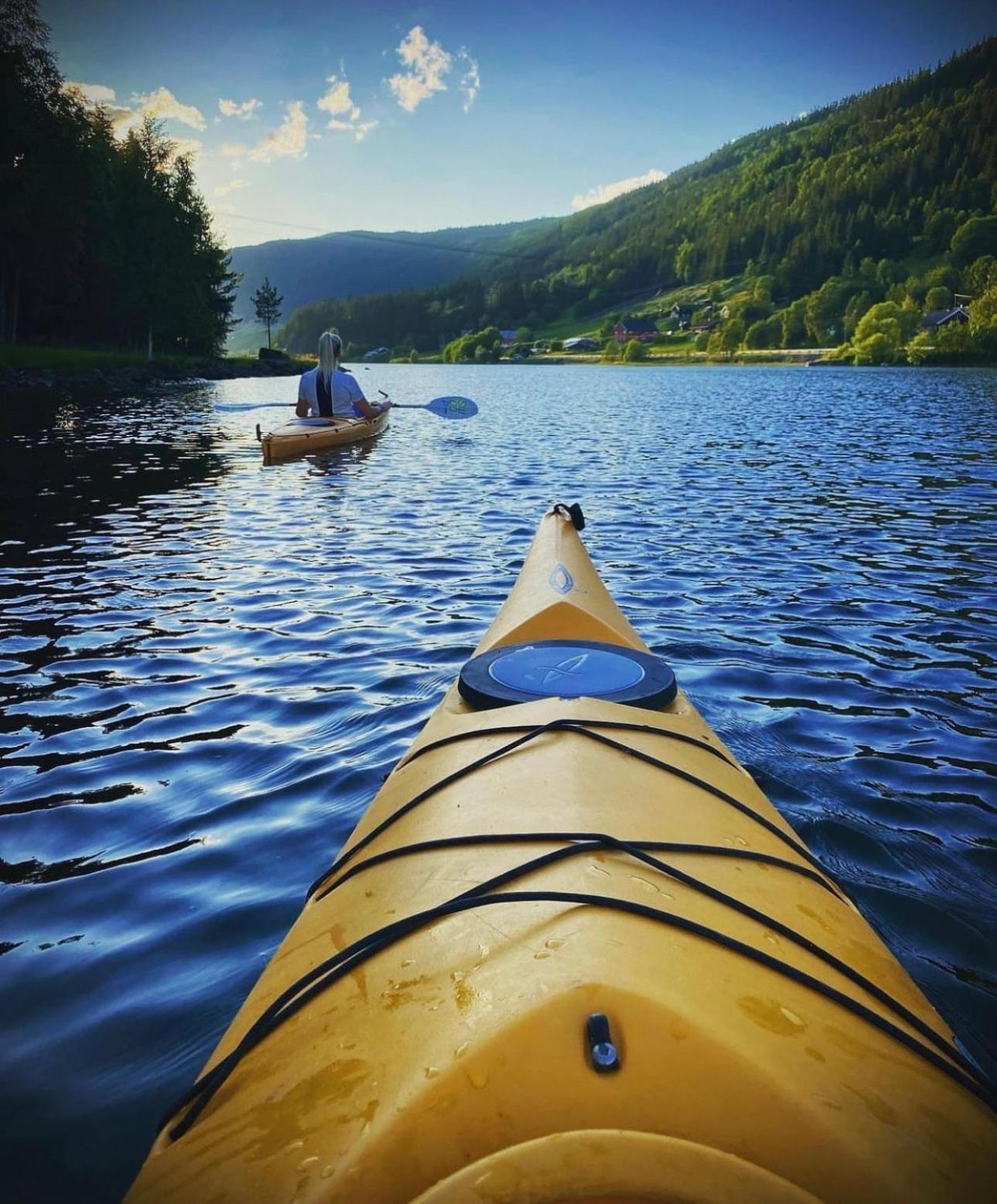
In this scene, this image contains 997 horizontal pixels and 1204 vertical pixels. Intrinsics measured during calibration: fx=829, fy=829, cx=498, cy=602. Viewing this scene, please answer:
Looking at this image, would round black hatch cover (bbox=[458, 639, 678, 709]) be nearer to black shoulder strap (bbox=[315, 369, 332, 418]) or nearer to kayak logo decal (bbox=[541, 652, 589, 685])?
kayak logo decal (bbox=[541, 652, 589, 685])

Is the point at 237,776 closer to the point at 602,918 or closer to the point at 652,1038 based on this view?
the point at 602,918

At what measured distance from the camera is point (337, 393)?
1681 centimetres

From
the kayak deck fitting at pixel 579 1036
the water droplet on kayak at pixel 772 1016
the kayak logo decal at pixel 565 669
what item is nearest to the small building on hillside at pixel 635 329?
the kayak logo decal at pixel 565 669

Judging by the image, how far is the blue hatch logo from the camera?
475cm

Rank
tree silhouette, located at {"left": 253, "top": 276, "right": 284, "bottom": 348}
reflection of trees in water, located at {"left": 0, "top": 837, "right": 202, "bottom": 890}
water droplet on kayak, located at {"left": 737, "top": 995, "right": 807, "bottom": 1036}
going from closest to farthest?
water droplet on kayak, located at {"left": 737, "top": 995, "right": 807, "bottom": 1036} < reflection of trees in water, located at {"left": 0, "top": 837, "right": 202, "bottom": 890} < tree silhouette, located at {"left": 253, "top": 276, "right": 284, "bottom": 348}

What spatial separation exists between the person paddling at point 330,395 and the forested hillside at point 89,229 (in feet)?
88.1

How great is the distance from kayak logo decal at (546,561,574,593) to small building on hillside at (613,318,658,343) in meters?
132

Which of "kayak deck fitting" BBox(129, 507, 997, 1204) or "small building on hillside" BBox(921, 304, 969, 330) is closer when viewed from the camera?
"kayak deck fitting" BBox(129, 507, 997, 1204)

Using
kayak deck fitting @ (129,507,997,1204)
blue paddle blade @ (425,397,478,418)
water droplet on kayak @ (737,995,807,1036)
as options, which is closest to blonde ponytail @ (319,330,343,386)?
blue paddle blade @ (425,397,478,418)

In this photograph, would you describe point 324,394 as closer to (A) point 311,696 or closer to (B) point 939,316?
(A) point 311,696

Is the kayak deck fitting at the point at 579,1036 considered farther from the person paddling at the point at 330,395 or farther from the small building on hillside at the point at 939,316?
the small building on hillside at the point at 939,316

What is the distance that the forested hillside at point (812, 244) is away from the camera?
106438mm

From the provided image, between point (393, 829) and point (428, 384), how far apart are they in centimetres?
5898

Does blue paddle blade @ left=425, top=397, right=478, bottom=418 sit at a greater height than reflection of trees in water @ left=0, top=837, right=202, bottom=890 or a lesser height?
greater
